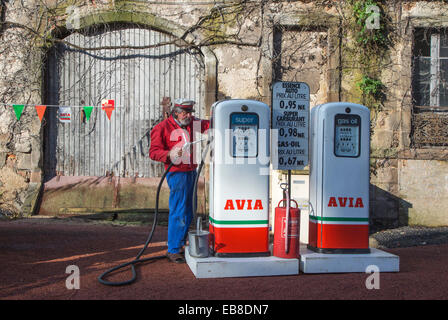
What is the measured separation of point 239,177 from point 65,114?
5335mm

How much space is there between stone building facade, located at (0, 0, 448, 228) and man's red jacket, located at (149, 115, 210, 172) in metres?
3.39

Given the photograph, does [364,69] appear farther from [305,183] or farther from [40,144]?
[40,144]

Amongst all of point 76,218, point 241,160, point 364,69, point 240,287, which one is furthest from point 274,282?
point 364,69

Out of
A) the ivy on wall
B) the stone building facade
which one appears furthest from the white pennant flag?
the ivy on wall

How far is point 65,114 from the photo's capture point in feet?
28.3

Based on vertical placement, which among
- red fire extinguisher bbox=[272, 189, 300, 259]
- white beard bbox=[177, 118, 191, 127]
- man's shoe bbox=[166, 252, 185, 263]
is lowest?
man's shoe bbox=[166, 252, 185, 263]

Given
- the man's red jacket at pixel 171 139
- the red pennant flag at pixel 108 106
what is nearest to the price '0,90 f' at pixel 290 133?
the man's red jacket at pixel 171 139

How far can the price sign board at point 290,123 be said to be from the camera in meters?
4.64

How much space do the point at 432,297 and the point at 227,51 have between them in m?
5.87

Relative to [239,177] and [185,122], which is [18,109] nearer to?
[185,122]

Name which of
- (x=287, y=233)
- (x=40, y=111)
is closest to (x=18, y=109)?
(x=40, y=111)

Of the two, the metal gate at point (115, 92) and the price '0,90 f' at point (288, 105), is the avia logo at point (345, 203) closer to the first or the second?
the price '0,90 f' at point (288, 105)

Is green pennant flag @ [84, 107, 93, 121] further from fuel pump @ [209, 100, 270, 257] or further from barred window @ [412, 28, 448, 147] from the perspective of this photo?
barred window @ [412, 28, 448, 147]

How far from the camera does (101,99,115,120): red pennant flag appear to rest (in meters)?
8.55
